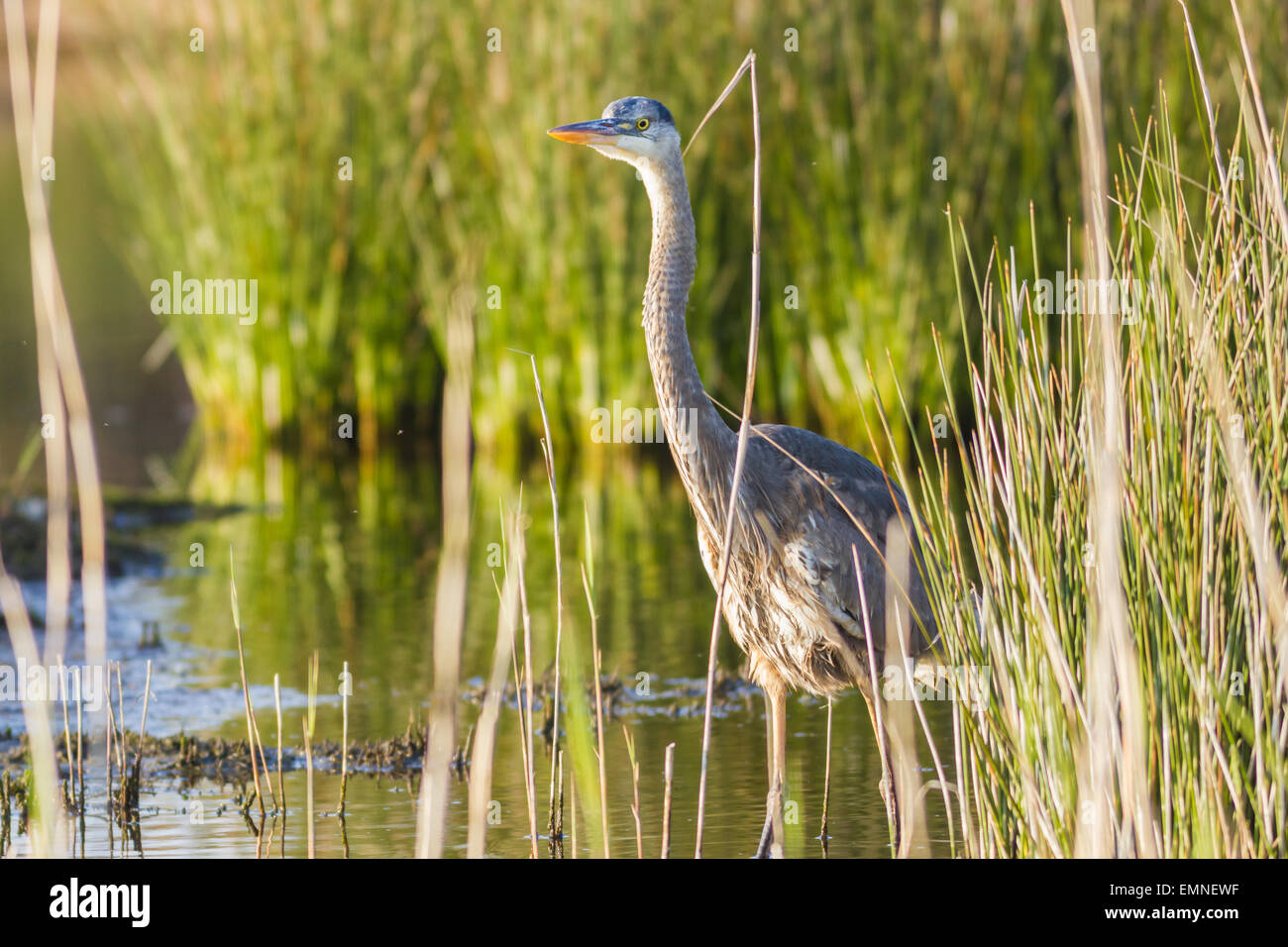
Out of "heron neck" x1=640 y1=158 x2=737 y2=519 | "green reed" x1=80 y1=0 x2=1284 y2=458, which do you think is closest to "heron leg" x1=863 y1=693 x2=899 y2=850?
"heron neck" x1=640 y1=158 x2=737 y2=519

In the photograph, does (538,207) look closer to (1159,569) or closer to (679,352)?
(679,352)

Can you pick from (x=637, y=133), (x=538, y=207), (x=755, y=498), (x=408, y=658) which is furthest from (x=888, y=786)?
(x=538, y=207)

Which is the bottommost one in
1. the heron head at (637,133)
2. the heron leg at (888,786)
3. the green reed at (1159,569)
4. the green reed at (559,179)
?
the heron leg at (888,786)

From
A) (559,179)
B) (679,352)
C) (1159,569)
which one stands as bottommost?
(1159,569)

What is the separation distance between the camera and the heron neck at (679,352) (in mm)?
4781

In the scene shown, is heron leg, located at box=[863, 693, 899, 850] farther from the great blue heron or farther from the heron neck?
the heron neck

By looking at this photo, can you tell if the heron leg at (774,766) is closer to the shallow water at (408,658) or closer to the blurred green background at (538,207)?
the shallow water at (408,658)

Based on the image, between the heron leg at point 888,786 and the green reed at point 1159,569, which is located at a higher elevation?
the green reed at point 1159,569

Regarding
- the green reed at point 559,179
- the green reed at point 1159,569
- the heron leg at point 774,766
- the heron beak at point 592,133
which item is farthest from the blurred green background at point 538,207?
the green reed at point 1159,569

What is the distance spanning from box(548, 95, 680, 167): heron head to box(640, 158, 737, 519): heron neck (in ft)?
0.15

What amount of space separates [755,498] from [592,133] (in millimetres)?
1117

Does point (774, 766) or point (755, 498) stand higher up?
point (755, 498)

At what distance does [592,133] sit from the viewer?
489 cm
